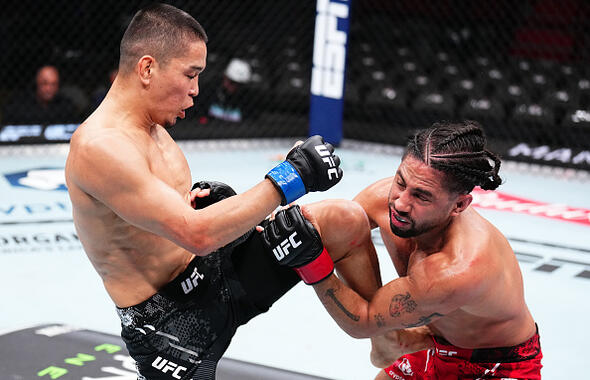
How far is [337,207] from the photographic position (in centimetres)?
191

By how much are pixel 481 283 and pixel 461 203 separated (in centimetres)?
21

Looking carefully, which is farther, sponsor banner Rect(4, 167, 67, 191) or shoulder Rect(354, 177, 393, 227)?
sponsor banner Rect(4, 167, 67, 191)

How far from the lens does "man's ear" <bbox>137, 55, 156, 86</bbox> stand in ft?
5.78

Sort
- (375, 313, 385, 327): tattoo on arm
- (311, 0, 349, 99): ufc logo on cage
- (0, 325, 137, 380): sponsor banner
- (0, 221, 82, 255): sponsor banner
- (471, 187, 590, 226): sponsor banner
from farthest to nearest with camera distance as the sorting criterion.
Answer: (311, 0, 349, 99): ufc logo on cage → (471, 187, 590, 226): sponsor banner → (0, 221, 82, 255): sponsor banner → (0, 325, 137, 380): sponsor banner → (375, 313, 385, 327): tattoo on arm

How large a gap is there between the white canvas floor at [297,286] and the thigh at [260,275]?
0.69 m

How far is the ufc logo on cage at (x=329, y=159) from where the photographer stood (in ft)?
5.69

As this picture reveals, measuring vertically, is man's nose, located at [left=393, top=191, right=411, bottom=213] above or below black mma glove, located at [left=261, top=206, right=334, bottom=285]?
above

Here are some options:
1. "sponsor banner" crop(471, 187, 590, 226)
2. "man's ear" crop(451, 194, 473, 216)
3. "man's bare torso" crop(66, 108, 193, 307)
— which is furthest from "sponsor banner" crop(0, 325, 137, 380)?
"sponsor banner" crop(471, 187, 590, 226)

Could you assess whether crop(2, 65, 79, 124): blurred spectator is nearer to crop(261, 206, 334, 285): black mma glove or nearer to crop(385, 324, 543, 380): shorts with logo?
crop(261, 206, 334, 285): black mma glove

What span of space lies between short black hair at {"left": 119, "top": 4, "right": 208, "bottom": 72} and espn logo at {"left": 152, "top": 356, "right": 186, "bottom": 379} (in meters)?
0.74

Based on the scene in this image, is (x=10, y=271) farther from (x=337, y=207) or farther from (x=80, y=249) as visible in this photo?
(x=337, y=207)

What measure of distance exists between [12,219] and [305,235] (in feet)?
9.07

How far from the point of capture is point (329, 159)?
1.75m

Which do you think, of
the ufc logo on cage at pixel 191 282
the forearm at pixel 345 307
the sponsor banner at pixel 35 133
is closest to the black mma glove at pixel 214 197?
the ufc logo on cage at pixel 191 282
